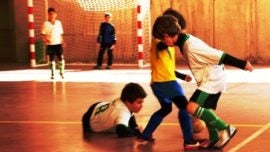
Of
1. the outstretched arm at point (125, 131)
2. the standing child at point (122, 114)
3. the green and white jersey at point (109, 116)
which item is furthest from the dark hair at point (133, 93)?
the outstretched arm at point (125, 131)

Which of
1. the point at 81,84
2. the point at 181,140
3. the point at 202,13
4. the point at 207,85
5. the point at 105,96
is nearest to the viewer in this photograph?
the point at 207,85

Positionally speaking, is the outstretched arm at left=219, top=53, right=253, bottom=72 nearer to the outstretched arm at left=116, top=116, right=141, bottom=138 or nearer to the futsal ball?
the futsal ball

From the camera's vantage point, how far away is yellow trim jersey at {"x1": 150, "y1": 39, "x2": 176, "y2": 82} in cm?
746

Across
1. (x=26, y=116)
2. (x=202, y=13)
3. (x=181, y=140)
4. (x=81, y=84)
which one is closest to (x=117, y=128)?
(x=181, y=140)

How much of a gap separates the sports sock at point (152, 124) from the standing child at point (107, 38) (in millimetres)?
11280

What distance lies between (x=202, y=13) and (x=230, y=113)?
10.6 meters

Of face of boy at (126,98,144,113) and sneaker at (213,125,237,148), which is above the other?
face of boy at (126,98,144,113)

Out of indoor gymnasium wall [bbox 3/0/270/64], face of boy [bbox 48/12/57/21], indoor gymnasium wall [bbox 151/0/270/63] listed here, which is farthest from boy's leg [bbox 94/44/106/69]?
face of boy [bbox 48/12/57/21]

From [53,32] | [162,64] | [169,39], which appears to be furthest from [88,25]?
[169,39]

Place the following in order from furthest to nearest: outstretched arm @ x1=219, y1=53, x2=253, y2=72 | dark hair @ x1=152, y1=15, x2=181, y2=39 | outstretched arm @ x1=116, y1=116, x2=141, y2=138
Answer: outstretched arm @ x1=116, y1=116, x2=141, y2=138 < dark hair @ x1=152, y1=15, x2=181, y2=39 < outstretched arm @ x1=219, y1=53, x2=253, y2=72

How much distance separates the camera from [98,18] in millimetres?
21125

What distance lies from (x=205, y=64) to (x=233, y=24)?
1317cm

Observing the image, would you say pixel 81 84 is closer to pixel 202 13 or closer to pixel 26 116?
pixel 26 116

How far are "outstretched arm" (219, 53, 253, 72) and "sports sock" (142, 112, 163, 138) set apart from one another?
3.62 feet
